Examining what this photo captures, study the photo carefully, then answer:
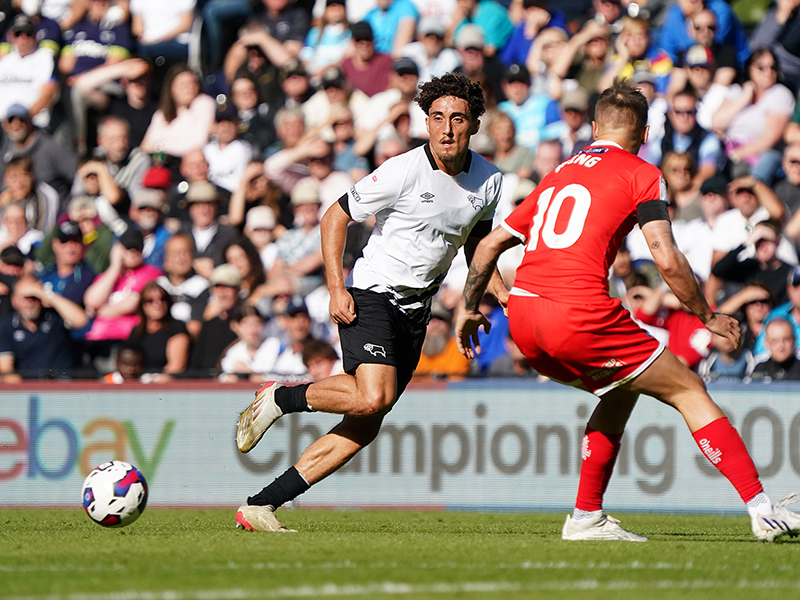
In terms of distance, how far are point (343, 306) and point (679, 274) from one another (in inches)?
78.4

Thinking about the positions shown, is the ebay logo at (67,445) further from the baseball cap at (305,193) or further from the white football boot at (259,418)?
the white football boot at (259,418)

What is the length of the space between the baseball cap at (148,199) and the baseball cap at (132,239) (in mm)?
688

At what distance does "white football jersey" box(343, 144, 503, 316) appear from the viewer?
23.6ft

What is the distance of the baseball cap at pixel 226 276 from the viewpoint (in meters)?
12.6

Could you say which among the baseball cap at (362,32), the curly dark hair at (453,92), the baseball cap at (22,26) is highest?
the baseball cap at (22,26)

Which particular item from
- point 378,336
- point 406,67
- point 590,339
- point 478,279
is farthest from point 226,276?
point 590,339

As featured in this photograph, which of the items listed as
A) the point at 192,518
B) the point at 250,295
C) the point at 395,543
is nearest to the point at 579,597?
the point at 395,543

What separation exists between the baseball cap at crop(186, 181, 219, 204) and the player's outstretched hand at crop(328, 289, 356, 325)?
7.11 metres

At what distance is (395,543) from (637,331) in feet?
5.76

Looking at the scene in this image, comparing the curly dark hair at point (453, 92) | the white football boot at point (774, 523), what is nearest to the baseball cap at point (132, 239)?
the curly dark hair at point (453, 92)

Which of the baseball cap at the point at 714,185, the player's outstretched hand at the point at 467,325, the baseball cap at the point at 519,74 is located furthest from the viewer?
the baseball cap at the point at 519,74

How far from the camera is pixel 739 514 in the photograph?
405 inches

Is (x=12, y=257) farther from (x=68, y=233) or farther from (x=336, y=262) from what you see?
(x=336, y=262)

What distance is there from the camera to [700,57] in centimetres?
1348
